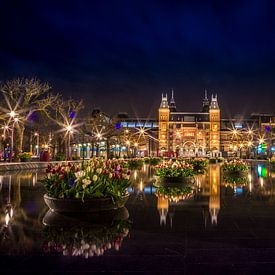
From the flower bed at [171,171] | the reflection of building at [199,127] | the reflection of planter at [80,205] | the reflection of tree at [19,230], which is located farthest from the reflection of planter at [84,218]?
the reflection of building at [199,127]

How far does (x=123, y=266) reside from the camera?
4992 millimetres

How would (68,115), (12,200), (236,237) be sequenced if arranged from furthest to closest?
(68,115)
(12,200)
(236,237)

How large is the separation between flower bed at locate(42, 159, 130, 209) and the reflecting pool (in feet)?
1.59

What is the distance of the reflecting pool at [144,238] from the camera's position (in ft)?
16.8

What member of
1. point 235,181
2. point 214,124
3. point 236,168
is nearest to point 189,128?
point 214,124

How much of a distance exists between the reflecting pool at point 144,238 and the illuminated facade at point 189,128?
14894 cm

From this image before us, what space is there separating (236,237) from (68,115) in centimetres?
4889

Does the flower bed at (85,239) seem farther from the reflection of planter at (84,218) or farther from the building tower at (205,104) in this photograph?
the building tower at (205,104)

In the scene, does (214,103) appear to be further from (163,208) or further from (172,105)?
(163,208)

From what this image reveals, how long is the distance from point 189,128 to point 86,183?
164 m

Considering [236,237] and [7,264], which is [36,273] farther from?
[236,237]

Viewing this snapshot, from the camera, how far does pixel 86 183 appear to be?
8438 millimetres

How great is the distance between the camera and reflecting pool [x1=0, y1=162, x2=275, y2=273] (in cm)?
512

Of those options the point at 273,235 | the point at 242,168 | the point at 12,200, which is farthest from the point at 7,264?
the point at 242,168
